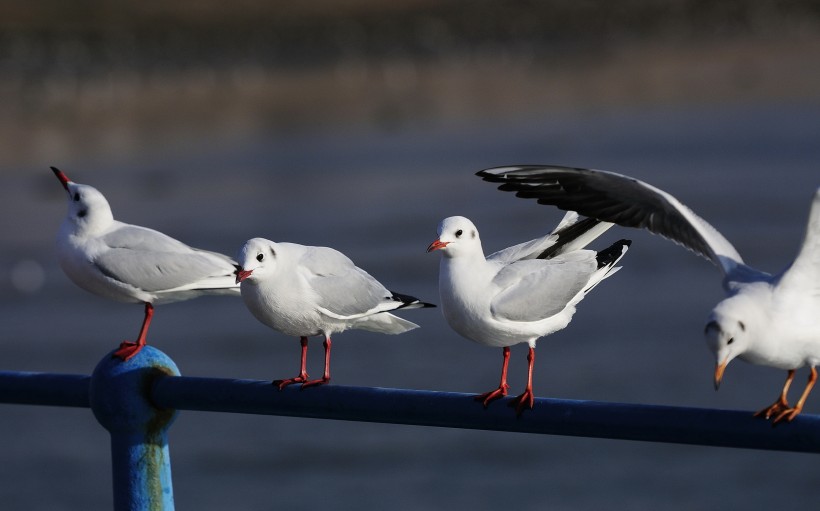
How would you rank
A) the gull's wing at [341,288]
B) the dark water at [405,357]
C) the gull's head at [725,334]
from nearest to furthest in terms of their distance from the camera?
1. the gull's head at [725,334]
2. the gull's wing at [341,288]
3. the dark water at [405,357]

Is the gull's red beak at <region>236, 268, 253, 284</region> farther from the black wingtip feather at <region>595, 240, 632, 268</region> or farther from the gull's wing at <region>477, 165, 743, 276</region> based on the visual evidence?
the black wingtip feather at <region>595, 240, 632, 268</region>

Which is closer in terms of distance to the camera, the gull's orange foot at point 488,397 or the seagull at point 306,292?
the gull's orange foot at point 488,397

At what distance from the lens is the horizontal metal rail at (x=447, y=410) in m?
3.34

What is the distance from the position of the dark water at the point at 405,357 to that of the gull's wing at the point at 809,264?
659cm

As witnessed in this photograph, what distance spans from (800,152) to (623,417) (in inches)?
1193

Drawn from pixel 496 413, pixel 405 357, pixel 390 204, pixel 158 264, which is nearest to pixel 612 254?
pixel 496 413

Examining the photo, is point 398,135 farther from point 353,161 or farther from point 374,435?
point 374,435

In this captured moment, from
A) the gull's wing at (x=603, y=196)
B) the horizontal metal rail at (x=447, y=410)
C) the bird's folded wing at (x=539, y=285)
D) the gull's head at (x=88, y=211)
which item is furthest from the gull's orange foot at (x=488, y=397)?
the gull's head at (x=88, y=211)

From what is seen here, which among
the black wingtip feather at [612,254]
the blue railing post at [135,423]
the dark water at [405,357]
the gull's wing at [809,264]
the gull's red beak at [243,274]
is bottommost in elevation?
the dark water at [405,357]

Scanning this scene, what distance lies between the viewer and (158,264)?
472 centimetres

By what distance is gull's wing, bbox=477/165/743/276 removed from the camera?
4.42m

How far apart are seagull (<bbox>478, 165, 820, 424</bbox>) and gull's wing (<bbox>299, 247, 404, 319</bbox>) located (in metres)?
0.49

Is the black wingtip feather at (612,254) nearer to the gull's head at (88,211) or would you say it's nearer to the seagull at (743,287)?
the seagull at (743,287)

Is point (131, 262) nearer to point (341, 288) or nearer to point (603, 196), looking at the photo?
point (341, 288)
